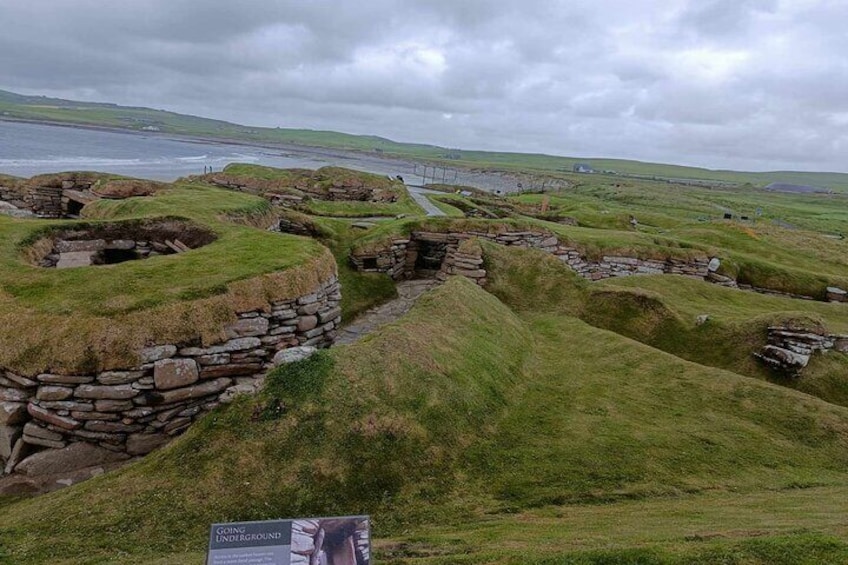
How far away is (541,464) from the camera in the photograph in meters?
10.3

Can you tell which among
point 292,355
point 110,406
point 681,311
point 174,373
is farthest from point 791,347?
point 110,406

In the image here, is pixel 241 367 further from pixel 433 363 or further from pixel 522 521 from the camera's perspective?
pixel 522 521

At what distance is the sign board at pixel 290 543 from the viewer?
17.2ft

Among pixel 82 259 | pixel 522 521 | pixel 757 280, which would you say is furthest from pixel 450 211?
pixel 522 521

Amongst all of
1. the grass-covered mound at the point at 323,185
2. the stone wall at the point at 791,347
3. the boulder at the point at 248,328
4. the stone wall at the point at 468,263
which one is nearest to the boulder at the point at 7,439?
the boulder at the point at 248,328

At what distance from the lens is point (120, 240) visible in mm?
17688

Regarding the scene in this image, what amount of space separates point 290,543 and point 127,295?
8403 mm

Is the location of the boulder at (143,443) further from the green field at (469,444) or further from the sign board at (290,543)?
the sign board at (290,543)

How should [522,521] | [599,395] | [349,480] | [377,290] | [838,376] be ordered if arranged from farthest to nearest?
[377,290] → [838,376] → [599,395] → [349,480] → [522,521]

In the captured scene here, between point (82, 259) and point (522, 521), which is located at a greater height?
point (82, 259)

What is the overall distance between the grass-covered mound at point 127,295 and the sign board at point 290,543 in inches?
254

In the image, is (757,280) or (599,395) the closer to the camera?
(599,395)

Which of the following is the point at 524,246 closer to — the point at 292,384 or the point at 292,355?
the point at 292,355

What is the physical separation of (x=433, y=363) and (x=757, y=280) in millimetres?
25224
